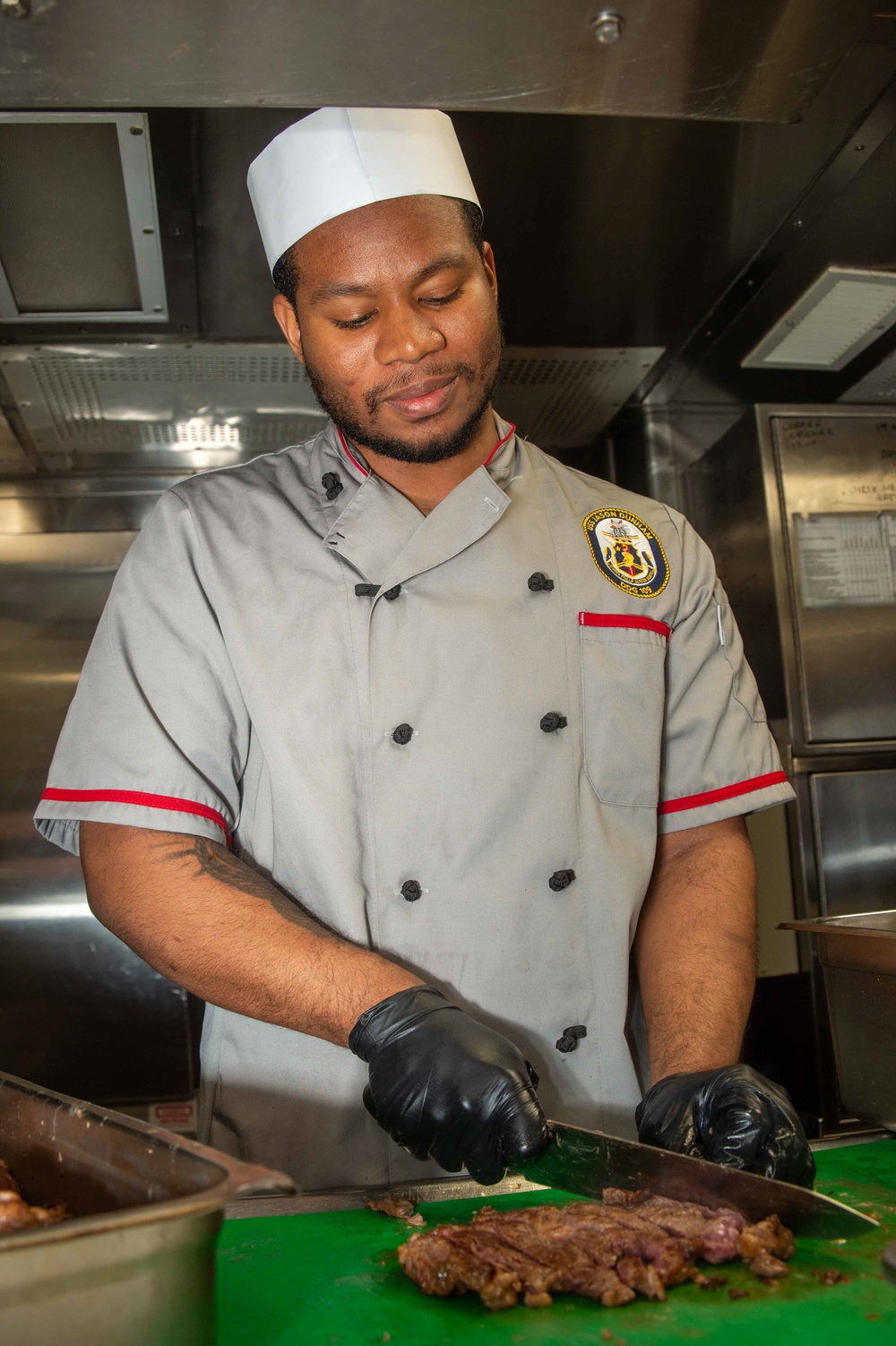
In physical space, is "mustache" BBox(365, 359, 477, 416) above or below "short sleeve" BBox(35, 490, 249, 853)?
above

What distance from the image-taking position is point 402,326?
60.9 inches

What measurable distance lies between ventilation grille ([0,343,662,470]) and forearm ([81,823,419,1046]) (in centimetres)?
170

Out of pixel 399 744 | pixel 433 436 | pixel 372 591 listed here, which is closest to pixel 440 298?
pixel 433 436

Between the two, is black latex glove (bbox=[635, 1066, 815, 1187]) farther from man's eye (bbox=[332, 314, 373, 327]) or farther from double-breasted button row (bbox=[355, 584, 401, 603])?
man's eye (bbox=[332, 314, 373, 327])

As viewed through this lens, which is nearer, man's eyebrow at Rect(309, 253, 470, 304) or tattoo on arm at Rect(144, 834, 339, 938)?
tattoo on arm at Rect(144, 834, 339, 938)

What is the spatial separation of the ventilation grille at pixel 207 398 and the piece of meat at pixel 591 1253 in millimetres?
2231

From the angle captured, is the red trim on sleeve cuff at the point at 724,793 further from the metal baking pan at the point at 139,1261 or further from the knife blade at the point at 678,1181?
the metal baking pan at the point at 139,1261

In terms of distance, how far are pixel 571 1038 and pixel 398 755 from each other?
449 millimetres

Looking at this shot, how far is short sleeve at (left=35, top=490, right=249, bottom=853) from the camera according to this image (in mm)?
1426

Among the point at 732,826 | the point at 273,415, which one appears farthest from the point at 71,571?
the point at 732,826

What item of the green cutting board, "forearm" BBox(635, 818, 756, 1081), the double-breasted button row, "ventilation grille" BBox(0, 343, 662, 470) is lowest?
the green cutting board

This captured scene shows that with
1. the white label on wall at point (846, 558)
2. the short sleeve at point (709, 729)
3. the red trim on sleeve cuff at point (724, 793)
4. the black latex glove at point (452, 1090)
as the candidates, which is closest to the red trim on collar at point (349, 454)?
the short sleeve at point (709, 729)

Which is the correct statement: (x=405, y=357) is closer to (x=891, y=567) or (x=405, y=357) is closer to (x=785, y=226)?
(x=785, y=226)

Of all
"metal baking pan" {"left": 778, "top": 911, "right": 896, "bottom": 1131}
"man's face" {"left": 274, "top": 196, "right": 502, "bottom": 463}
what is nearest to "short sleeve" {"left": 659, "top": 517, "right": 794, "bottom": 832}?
"metal baking pan" {"left": 778, "top": 911, "right": 896, "bottom": 1131}
